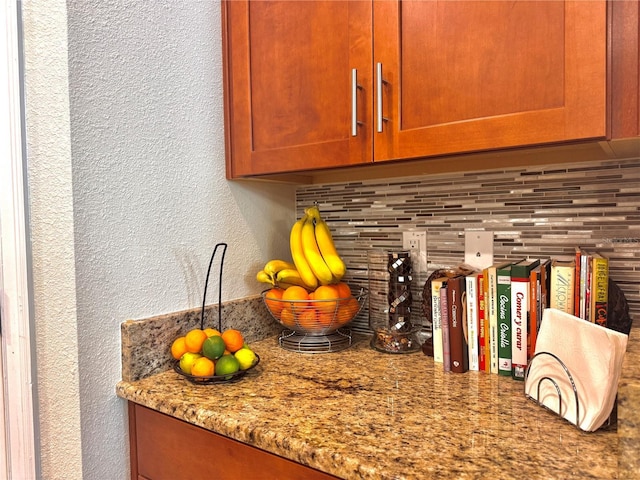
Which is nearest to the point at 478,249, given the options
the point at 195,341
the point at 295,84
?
the point at 295,84

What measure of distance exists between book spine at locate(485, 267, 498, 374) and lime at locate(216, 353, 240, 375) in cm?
57

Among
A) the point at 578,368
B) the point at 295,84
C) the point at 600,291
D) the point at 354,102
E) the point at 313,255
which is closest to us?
the point at 578,368

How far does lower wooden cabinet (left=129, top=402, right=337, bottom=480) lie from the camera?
0.75 m

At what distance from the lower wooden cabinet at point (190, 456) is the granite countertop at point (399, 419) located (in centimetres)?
3

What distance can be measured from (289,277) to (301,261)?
2.3 inches

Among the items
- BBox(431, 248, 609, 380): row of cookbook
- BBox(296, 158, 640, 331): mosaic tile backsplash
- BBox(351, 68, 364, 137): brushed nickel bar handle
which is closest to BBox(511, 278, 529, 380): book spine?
BBox(431, 248, 609, 380): row of cookbook

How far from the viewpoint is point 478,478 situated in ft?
1.91

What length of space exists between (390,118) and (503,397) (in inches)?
24.4

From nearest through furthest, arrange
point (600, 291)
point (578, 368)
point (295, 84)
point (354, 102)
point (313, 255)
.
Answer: point (578, 368), point (600, 291), point (354, 102), point (295, 84), point (313, 255)

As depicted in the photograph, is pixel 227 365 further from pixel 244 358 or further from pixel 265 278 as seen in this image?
pixel 265 278

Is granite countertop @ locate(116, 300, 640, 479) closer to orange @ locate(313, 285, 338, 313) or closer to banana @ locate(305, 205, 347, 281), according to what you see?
orange @ locate(313, 285, 338, 313)

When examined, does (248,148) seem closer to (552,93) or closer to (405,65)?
(405,65)

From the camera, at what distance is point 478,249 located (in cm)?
118

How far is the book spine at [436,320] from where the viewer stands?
3.42 ft
